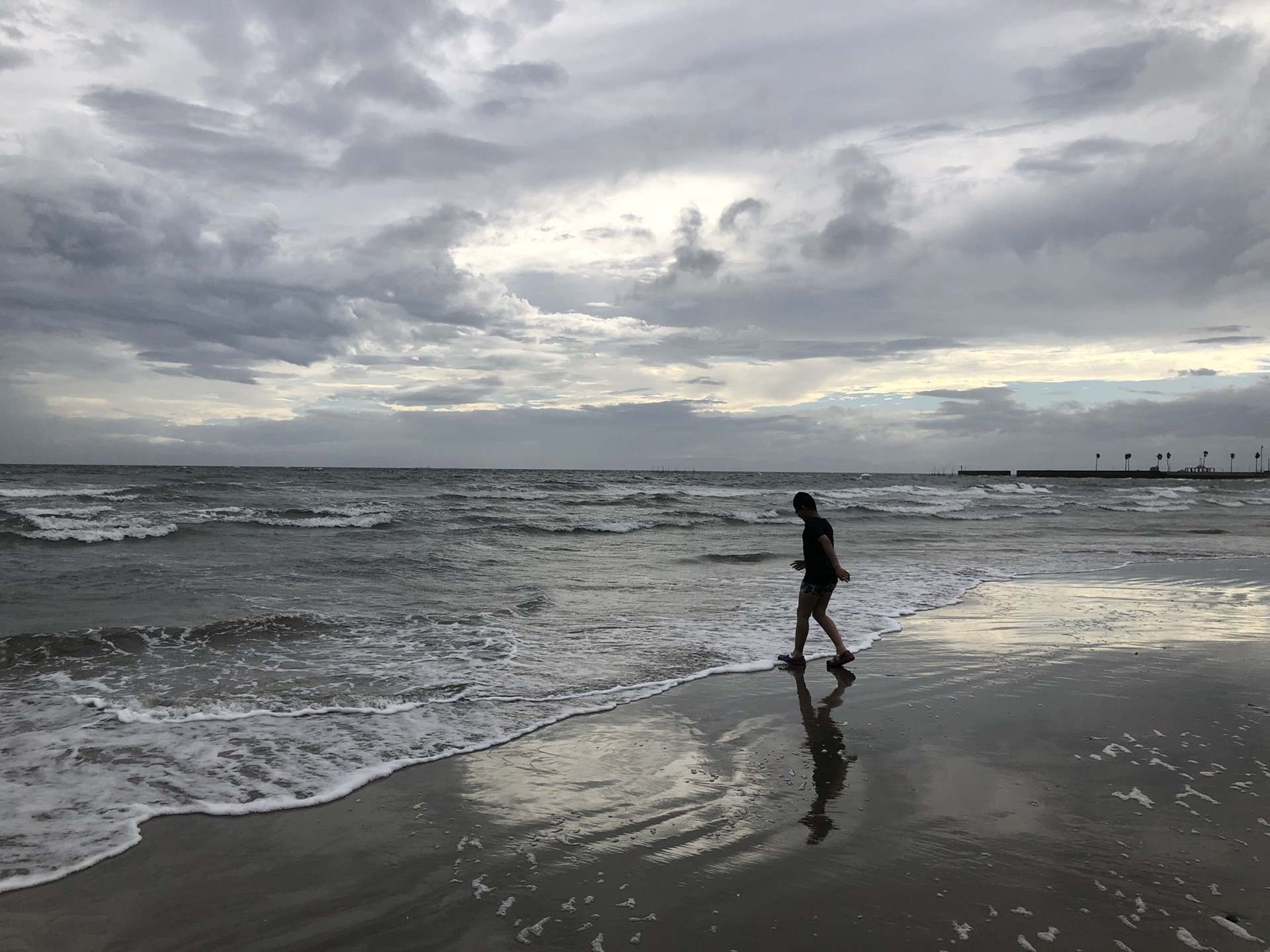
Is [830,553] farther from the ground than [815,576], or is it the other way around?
[830,553]

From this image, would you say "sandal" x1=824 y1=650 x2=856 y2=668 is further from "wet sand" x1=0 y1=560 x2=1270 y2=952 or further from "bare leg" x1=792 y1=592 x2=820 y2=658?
"wet sand" x1=0 y1=560 x2=1270 y2=952

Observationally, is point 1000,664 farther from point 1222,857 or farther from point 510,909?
point 510,909

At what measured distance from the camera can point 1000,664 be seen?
758 cm

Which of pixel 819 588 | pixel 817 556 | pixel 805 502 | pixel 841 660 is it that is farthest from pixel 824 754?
pixel 805 502

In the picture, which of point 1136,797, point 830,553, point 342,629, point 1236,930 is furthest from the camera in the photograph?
point 342,629

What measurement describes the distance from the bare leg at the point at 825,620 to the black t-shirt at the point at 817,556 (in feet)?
0.60

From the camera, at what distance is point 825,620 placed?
809cm


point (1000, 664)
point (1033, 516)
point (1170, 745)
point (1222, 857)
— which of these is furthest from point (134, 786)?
point (1033, 516)

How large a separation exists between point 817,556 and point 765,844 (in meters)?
4.83

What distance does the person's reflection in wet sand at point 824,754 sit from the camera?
408 centimetres

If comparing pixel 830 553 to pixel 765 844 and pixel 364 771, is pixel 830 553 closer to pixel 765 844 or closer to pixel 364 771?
pixel 765 844

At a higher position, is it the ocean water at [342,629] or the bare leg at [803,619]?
the bare leg at [803,619]

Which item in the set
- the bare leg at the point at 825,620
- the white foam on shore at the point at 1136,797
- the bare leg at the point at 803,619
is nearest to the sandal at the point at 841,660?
the bare leg at the point at 825,620

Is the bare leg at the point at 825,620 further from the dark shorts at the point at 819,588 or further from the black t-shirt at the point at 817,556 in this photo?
the black t-shirt at the point at 817,556
